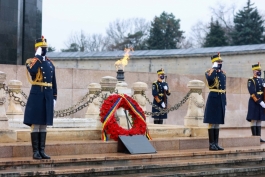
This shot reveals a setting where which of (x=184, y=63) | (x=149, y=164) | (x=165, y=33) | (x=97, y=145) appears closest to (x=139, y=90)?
(x=97, y=145)

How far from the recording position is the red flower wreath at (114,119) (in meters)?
10.0

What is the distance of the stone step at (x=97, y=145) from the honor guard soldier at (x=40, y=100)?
0.37 m

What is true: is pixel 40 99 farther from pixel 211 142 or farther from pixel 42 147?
pixel 211 142

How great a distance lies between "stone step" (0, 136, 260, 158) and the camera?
867cm

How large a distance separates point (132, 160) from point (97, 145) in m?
0.75

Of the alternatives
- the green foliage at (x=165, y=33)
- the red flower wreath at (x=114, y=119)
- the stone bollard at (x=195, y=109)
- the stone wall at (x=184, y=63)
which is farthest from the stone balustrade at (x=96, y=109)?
the green foliage at (x=165, y=33)

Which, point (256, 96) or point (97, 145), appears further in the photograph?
point (256, 96)

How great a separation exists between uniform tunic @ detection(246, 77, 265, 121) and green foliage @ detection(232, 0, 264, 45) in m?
25.0

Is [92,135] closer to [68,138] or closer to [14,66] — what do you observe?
[68,138]

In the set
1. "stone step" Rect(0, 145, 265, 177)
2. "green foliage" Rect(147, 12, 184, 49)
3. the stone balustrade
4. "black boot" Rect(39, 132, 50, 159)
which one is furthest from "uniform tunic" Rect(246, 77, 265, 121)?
"green foliage" Rect(147, 12, 184, 49)

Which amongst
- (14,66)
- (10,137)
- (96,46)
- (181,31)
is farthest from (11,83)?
(96,46)

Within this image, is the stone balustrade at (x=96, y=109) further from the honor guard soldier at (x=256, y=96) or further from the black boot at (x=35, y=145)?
the honor guard soldier at (x=256, y=96)

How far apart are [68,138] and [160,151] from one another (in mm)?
1747

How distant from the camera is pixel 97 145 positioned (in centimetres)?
953
